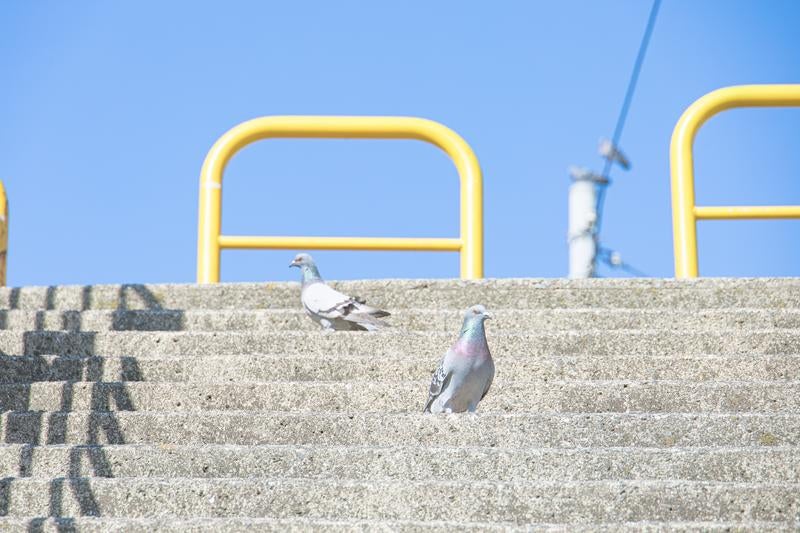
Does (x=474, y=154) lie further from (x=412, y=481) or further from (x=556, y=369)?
(x=412, y=481)

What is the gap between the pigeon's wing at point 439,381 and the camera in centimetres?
496

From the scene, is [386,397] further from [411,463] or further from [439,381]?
[411,463]

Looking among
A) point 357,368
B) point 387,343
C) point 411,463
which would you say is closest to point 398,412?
point 411,463

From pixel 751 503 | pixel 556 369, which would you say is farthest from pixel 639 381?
pixel 751 503

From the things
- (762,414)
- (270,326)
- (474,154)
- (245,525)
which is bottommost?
(245,525)

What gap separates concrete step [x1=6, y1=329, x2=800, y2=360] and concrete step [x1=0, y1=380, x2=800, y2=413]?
423 millimetres

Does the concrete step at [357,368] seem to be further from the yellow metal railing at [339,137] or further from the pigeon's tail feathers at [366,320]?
the yellow metal railing at [339,137]

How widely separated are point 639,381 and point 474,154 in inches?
114

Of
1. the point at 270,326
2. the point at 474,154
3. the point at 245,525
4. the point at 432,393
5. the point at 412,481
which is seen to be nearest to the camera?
the point at 245,525

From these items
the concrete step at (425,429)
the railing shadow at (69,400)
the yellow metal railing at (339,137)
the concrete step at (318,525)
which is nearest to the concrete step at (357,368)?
→ the railing shadow at (69,400)

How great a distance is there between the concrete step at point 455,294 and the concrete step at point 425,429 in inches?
66.4

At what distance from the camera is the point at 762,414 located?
185 inches

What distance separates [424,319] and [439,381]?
1305 mm

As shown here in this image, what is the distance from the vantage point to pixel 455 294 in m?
6.52
